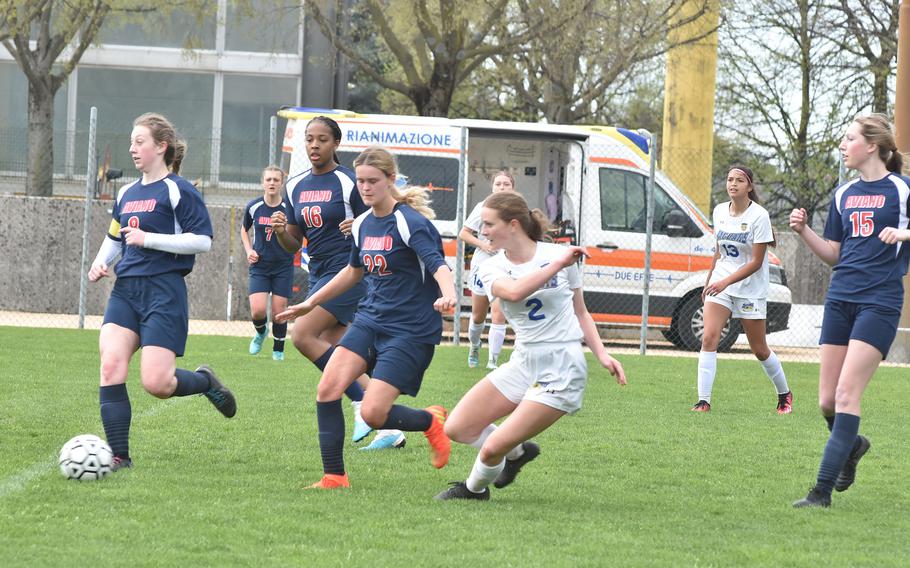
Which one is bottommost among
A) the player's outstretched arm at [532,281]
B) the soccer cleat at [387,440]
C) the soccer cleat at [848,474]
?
the soccer cleat at [387,440]

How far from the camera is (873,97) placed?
29344mm

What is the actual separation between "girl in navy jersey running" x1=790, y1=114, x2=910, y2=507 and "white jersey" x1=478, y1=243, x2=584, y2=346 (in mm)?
1223

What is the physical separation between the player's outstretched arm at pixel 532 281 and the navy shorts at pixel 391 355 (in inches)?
30.9

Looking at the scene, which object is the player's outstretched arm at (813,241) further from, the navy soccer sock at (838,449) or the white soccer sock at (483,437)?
the white soccer sock at (483,437)

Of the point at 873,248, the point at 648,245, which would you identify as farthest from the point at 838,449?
the point at 648,245

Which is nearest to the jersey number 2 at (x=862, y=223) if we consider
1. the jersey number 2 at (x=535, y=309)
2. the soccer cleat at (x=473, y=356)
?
the jersey number 2 at (x=535, y=309)

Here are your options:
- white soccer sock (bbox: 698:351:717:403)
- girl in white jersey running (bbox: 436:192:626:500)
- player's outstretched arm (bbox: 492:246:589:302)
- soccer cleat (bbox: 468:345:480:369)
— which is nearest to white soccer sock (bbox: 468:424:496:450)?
girl in white jersey running (bbox: 436:192:626:500)

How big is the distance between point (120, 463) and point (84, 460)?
37 centimetres

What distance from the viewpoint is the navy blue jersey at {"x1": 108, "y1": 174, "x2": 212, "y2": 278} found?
664 centimetres

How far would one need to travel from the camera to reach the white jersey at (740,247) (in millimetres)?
10008

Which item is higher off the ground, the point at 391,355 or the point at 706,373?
the point at 391,355

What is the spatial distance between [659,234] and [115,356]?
35.8ft

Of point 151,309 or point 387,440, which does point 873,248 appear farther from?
point 151,309

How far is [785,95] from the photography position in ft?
102
